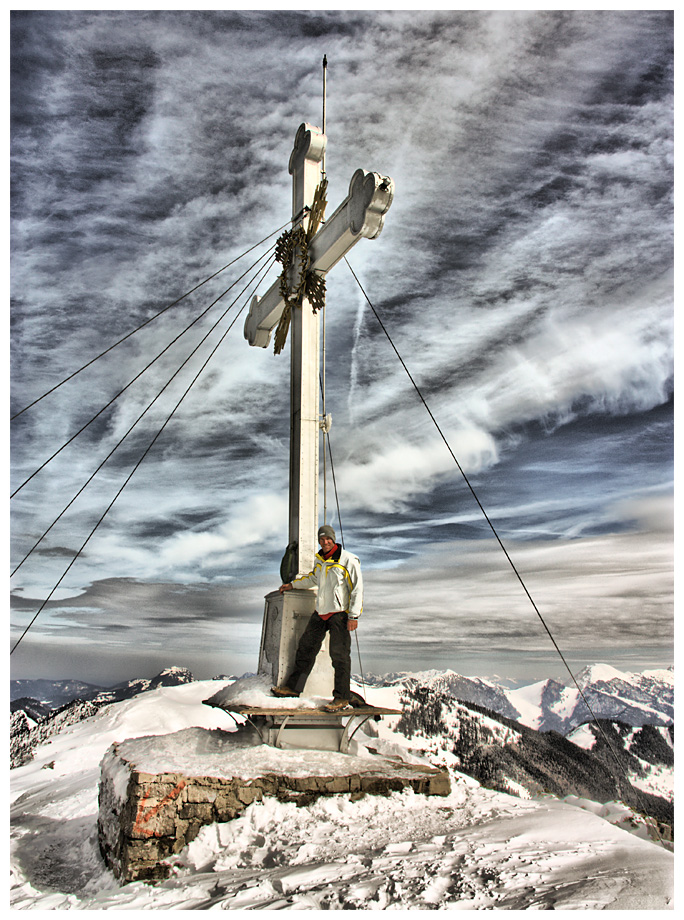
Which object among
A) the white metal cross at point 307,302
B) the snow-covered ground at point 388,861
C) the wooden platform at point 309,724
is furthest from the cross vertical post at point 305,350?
the snow-covered ground at point 388,861

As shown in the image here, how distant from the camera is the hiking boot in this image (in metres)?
5.33

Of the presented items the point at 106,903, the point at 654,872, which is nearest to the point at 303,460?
the point at 106,903

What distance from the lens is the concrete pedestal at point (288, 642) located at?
5.80 metres

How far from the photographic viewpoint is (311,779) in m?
4.54

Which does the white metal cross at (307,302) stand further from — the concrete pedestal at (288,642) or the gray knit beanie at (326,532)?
the gray knit beanie at (326,532)

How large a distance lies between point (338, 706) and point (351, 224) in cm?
437

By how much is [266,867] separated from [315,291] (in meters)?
5.32

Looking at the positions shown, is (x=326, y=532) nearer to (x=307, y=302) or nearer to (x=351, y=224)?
(x=307, y=302)

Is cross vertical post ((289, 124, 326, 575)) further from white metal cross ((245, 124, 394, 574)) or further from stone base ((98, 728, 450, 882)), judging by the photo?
stone base ((98, 728, 450, 882))

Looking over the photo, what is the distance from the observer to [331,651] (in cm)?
559

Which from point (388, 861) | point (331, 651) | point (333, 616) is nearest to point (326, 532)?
point (333, 616)

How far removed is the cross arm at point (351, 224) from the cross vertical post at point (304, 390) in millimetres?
509

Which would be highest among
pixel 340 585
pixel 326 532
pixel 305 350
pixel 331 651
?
pixel 305 350

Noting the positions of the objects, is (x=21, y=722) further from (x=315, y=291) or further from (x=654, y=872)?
(x=654, y=872)
